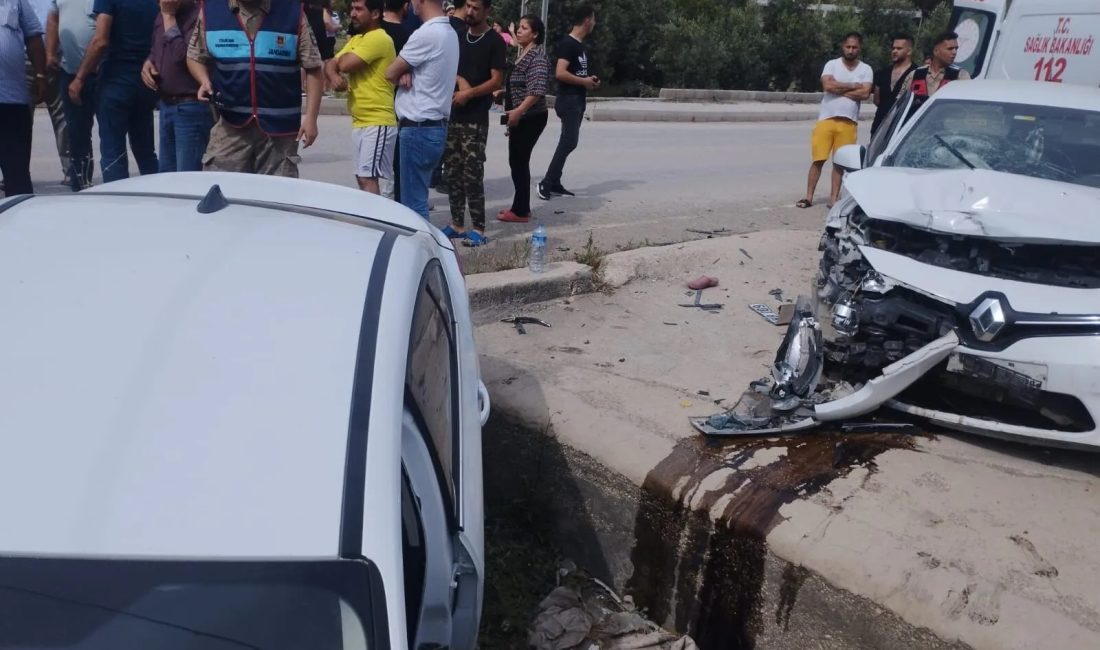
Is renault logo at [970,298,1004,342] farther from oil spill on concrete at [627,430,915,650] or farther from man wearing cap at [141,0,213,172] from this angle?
man wearing cap at [141,0,213,172]

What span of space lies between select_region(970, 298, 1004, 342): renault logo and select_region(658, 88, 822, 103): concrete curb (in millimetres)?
19552

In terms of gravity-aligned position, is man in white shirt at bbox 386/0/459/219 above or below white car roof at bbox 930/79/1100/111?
below

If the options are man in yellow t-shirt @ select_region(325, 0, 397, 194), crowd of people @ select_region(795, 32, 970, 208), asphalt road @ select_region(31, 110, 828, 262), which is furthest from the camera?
crowd of people @ select_region(795, 32, 970, 208)

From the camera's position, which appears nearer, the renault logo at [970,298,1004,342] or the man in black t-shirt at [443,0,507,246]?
the renault logo at [970,298,1004,342]

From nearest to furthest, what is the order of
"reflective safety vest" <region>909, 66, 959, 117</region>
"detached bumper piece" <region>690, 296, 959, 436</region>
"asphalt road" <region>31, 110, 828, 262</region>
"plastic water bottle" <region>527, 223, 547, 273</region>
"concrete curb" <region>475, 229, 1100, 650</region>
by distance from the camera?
"concrete curb" <region>475, 229, 1100, 650</region>, "detached bumper piece" <region>690, 296, 959, 436</region>, "plastic water bottle" <region>527, 223, 547, 273</region>, "asphalt road" <region>31, 110, 828, 262</region>, "reflective safety vest" <region>909, 66, 959, 117</region>

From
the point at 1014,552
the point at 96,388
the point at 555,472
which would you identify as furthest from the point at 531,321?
the point at 96,388

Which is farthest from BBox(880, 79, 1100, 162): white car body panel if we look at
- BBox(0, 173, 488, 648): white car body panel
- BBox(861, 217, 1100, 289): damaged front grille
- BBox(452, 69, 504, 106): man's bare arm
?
BBox(0, 173, 488, 648): white car body panel

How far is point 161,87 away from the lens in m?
5.82

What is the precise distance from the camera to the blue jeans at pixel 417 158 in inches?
249

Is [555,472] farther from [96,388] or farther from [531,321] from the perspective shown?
[96,388]

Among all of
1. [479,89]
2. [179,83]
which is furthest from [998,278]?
[179,83]

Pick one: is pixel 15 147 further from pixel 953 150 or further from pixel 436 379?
pixel 953 150

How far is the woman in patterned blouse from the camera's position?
25.4 feet

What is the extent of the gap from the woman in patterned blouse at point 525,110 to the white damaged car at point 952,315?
3438 mm
